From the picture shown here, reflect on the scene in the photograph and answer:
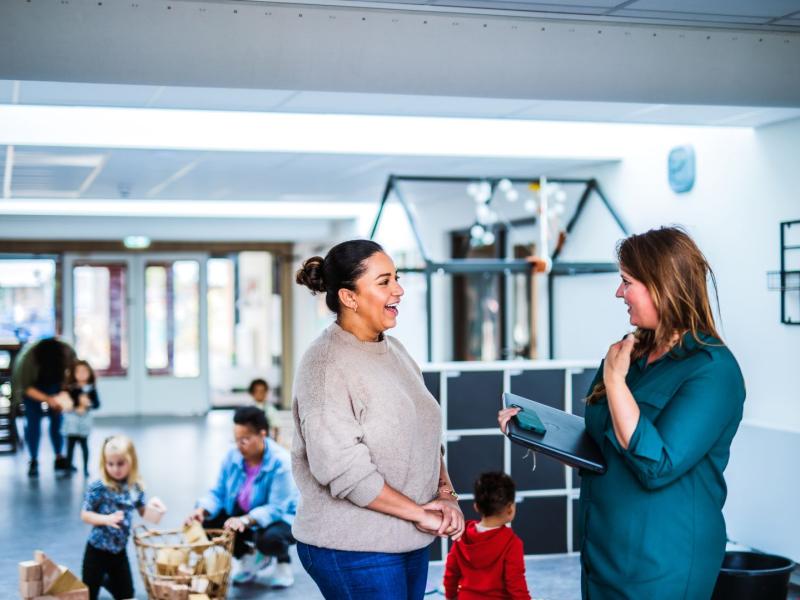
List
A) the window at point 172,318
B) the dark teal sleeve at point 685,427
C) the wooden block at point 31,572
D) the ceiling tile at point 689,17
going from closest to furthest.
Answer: the dark teal sleeve at point 685,427 → the ceiling tile at point 689,17 → the wooden block at point 31,572 → the window at point 172,318

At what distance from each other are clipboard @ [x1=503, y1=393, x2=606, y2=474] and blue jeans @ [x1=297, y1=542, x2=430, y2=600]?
1.28 feet

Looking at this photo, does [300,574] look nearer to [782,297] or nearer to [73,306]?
[782,297]

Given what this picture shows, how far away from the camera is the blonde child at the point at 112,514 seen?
15.2 ft

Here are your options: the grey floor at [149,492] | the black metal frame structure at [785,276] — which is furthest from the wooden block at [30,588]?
the black metal frame structure at [785,276]

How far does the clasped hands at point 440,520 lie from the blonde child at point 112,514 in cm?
267

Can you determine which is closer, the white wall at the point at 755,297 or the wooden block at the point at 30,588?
the wooden block at the point at 30,588

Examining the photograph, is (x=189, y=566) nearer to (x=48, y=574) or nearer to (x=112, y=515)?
(x=112, y=515)

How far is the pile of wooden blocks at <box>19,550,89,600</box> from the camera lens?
13.2 ft

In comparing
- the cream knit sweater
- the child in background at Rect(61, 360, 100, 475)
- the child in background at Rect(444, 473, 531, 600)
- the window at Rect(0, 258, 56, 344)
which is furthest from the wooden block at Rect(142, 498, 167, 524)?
the window at Rect(0, 258, 56, 344)

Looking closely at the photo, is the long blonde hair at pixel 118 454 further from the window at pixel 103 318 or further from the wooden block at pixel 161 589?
the window at pixel 103 318

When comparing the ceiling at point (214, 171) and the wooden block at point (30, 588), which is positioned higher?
the ceiling at point (214, 171)

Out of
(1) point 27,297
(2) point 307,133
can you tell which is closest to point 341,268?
(2) point 307,133

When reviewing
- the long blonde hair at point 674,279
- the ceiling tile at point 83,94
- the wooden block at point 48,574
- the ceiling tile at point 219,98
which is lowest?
the wooden block at point 48,574

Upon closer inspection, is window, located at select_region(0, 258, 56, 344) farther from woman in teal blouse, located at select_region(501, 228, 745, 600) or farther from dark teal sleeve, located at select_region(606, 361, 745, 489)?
dark teal sleeve, located at select_region(606, 361, 745, 489)
